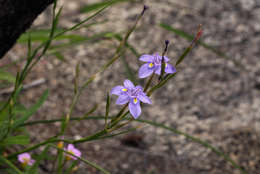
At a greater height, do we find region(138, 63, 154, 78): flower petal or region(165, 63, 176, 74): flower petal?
region(138, 63, 154, 78): flower petal

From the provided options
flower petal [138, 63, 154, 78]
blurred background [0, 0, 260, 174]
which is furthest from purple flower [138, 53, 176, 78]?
blurred background [0, 0, 260, 174]

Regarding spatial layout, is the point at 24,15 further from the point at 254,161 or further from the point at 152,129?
the point at 254,161

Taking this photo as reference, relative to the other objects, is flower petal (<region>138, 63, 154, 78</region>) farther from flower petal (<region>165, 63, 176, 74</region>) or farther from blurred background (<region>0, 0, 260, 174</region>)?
blurred background (<region>0, 0, 260, 174</region>)

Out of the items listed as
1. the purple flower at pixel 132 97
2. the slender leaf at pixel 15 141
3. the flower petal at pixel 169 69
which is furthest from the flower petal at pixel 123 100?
the slender leaf at pixel 15 141

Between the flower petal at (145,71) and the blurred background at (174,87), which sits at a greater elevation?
the blurred background at (174,87)

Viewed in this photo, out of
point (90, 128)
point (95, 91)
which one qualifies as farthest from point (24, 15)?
point (95, 91)

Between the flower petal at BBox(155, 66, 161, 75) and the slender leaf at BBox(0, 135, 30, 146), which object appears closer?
the flower petal at BBox(155, 66, 161, 75)

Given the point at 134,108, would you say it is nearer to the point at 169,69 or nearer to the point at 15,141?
the point at 169,69

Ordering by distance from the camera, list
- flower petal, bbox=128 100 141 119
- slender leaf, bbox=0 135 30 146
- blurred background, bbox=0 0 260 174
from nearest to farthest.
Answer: flower petal, bbox=128 100 141 119, slender leaf, bbox=0 135 30 146, blurred background, bbox=0 0 260 174

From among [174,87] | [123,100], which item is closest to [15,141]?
[123,100]

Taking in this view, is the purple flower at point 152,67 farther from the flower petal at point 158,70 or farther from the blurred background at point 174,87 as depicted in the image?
the blurred background at point 174,87
